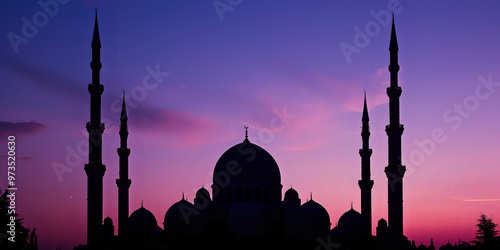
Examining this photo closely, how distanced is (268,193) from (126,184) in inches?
353

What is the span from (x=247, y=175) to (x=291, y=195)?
9.33ft

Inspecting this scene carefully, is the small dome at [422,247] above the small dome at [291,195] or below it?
below

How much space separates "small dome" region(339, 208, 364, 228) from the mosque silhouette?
0.05 meters

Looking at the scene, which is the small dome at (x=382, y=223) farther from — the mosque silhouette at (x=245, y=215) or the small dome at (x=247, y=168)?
the small dome at (x=247, y=168)

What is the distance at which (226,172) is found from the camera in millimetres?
38219

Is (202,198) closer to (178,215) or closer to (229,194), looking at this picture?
(229,194)

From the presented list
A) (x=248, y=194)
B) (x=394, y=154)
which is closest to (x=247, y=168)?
(x=248, y=194)

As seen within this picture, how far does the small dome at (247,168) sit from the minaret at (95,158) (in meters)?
6.90

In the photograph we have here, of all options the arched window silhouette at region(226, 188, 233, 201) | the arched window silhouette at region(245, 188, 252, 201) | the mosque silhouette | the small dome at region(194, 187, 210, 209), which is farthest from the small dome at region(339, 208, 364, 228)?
the small dome at region(194, 187, 210, 209)

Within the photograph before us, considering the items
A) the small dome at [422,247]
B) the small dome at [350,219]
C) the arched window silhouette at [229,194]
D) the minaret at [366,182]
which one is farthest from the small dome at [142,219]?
the small dome at [422,247]

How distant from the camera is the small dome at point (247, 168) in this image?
3750cm

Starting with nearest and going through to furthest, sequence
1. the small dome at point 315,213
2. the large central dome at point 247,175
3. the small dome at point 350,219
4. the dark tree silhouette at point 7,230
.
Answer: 1. the dark tree silhouette at point 7,230
2. the small dome at point 350,219
3. the small dome at point 315,213
4. the large central dome at point 247,175

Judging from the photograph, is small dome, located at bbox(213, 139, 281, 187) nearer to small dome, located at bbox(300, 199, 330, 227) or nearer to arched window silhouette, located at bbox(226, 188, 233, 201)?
arched window silhouette, located at bbox(226, 188, 233, 201)

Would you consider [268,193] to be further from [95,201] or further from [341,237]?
[95,201]
